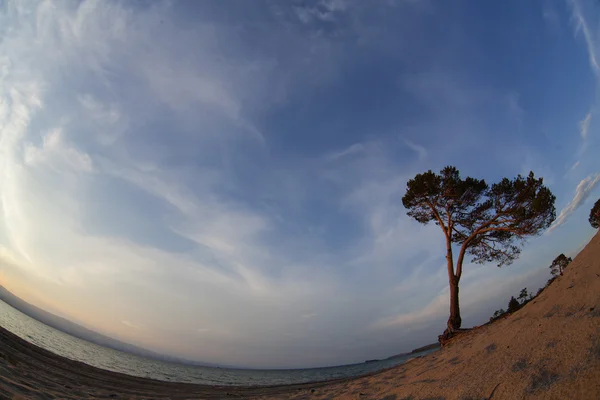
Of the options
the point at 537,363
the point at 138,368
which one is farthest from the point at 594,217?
the point at 138,368

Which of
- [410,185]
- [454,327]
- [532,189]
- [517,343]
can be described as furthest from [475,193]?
[517,343]

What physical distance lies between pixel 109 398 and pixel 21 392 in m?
3.91

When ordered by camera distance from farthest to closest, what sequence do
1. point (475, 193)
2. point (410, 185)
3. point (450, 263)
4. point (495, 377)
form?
point (410, 185) < point (475, 193) < point (450, 263) < point (495, 377)

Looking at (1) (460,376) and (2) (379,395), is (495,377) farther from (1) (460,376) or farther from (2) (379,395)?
(2) (379,395)

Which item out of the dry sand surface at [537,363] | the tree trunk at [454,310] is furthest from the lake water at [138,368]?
the dry sand surface at [537,363]

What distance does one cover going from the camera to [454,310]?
43.2ft

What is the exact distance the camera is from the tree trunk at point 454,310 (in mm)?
12969

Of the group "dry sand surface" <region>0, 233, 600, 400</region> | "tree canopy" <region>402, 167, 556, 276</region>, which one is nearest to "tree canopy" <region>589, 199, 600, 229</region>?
"tree canopy" <region>402, 167, 556, 276</region>

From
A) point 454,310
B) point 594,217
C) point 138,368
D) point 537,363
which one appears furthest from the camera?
point 138,368

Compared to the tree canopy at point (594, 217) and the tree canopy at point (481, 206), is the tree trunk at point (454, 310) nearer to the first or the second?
the tree canopy at point (481, 206)

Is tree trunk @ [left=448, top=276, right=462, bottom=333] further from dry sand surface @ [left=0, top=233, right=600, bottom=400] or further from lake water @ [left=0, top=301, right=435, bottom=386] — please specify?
lake water @ [left=0, top=301, right=435, bottom=386]

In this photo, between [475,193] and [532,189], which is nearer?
[532,189]

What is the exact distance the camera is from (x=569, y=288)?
603 centimetres

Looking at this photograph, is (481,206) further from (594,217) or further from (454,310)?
(594,217)
